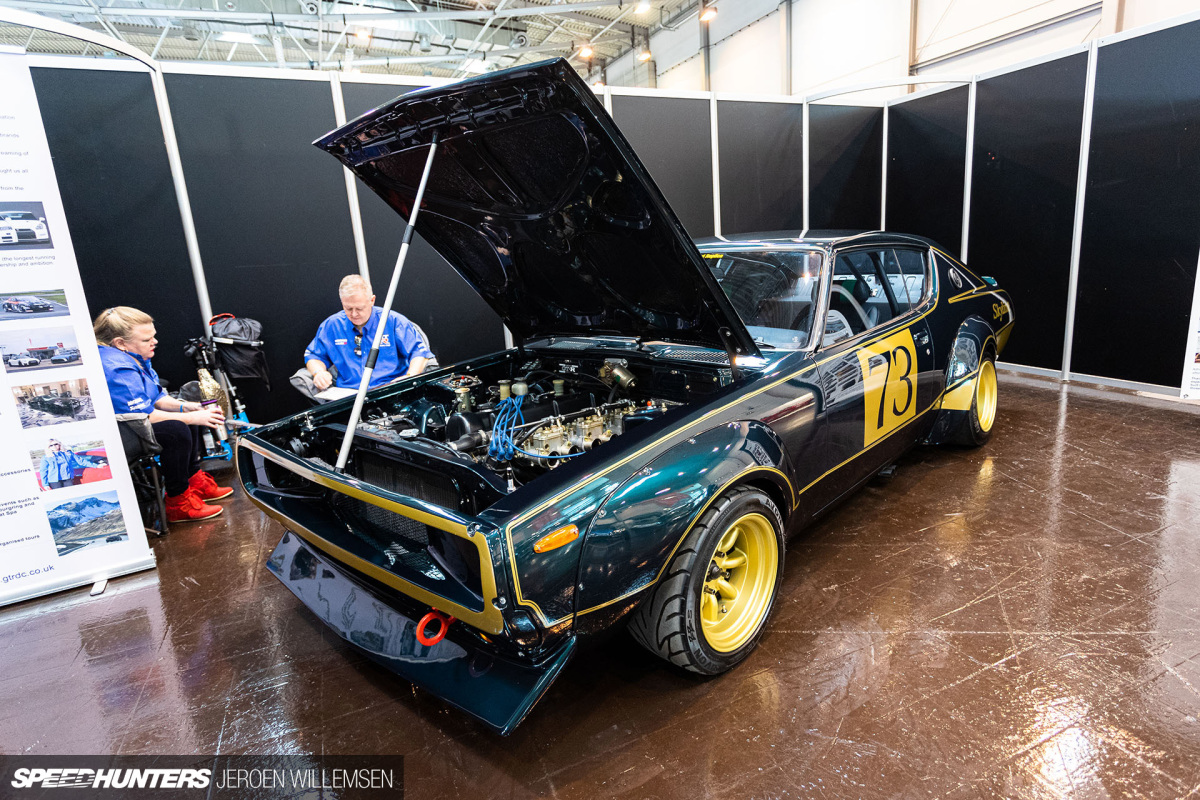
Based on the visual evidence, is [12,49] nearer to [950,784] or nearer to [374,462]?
[374,462]

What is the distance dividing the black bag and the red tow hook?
Answer: 3349 millimetres

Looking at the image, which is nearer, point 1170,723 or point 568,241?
point 1170,723

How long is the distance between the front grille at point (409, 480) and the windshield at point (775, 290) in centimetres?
124

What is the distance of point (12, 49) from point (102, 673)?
95.1 inches

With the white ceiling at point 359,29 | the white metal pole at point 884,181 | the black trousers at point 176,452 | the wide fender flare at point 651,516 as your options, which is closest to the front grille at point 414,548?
the wide fender flare at point 651,516

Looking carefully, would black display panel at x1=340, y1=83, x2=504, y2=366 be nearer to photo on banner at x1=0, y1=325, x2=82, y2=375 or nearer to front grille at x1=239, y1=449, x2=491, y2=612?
photo on banner at x1=0, y1=325, x2=82, y2=375

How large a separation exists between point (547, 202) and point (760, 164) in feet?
16.0

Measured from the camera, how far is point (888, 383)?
2.56 m

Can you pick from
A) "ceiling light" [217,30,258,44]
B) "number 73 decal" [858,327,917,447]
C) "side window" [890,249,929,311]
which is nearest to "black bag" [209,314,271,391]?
"number 73 decal" [858,327,917,447]

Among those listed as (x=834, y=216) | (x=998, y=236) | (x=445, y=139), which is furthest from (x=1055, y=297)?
(x=445, y=139)

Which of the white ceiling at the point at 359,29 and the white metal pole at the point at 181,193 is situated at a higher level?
the white ceiling at the point at 359,29

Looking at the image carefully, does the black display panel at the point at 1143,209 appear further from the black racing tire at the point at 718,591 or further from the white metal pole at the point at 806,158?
the black racing tire at the point at 718,591

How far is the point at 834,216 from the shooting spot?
6.73 meters

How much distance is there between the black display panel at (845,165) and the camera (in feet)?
21.2
